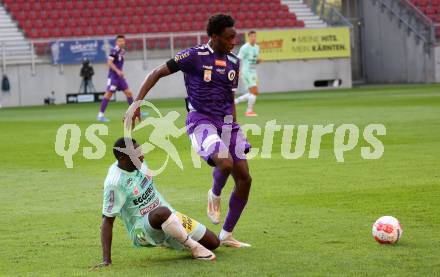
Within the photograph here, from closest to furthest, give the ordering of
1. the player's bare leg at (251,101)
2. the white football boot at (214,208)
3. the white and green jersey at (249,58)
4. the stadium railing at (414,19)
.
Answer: the white football boot at (214,208), the player's bare leg at (251,101), the white and green jersey at (249,58), the stadium railing at (414,19)

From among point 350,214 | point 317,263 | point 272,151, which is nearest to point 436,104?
point 272,151

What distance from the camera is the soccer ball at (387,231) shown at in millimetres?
8383

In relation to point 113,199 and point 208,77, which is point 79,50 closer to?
point 208,77

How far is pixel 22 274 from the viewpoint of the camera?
7.75 metres

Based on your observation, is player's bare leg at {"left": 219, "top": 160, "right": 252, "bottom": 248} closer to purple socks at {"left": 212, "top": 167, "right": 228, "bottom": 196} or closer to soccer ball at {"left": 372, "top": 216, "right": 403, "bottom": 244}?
purple socks at {"left": 212, "top": 167, "right": 228, "bottom": 196}

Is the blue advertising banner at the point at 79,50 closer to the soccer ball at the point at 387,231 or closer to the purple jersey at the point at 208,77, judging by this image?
the purple jersey at the point at 208,77

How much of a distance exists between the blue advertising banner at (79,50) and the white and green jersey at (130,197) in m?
33.0

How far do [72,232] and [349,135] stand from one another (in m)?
10.6

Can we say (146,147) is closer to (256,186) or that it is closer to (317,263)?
(256,186)

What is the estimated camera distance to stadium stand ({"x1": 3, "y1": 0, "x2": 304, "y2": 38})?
4291cm

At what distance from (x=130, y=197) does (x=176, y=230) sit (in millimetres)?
475

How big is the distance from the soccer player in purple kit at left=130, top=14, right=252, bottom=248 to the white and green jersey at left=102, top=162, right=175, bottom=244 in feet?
2.65

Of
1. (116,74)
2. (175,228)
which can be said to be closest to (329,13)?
(116,74)

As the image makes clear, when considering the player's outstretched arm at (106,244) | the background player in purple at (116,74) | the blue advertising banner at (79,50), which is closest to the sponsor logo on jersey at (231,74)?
the player's outstretched arm at (106,244)
